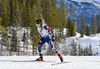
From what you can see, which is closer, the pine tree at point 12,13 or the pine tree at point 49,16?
the pine tree at point 49,16

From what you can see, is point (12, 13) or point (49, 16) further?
point (12, 13)

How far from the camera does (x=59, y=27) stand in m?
43.4

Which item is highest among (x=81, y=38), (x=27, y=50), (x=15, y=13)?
(x=15, y=13)

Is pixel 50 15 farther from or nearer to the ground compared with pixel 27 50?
farther from the ground

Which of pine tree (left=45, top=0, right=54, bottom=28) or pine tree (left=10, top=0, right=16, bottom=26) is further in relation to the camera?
pine tree (left=10, top=0, right=16, bottom=26)

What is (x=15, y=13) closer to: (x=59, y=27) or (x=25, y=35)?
(x=25, y=35)

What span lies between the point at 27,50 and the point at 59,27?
44.9ft

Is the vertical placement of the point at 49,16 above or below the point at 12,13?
below

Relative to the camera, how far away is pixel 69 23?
54.3m
